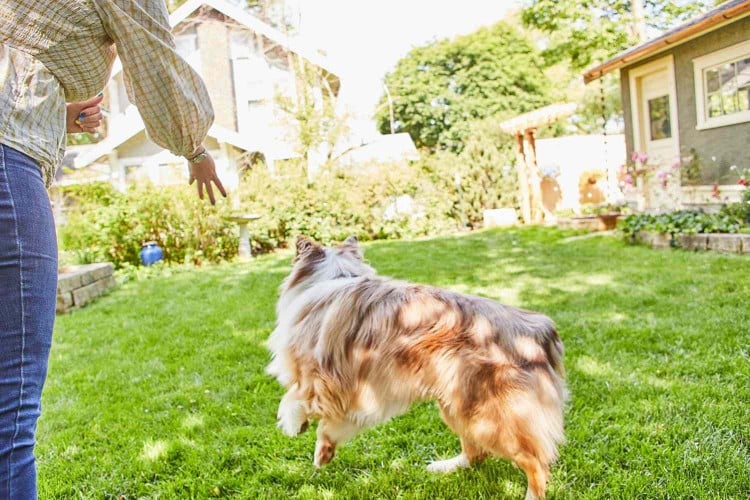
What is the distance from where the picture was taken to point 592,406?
10.2 feet

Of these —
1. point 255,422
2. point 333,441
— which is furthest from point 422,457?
point 255,422

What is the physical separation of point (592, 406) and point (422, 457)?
3.45 feet

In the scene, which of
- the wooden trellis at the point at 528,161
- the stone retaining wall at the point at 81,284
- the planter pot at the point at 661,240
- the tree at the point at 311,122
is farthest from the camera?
the wooden trellis at the point at 528,161

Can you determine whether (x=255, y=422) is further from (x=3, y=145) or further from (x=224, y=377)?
(x=3, y=145)

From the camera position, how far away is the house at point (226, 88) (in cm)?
1560

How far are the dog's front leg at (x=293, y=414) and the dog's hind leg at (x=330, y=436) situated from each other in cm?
9

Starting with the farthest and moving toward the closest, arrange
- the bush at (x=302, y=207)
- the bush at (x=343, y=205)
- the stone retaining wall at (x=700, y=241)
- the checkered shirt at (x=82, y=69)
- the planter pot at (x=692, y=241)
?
1. the bush at (x=343, y=205)
2. the bush at (x=302, y=207)
3. the planter pot at (x=692, y=241)
4. the stone retaining wall at (x=700, y=241)
5. the checkered shirt at (x=82, y=69)

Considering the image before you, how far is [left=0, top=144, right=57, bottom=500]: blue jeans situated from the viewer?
42.0 inches

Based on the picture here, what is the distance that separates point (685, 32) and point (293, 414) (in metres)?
9.71

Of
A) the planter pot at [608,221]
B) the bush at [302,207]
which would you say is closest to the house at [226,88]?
the bush at [302,207]

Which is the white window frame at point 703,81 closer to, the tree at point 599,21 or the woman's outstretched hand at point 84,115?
the tree at point 599,21

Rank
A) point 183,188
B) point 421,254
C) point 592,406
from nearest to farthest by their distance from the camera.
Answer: point 592,406 → point 421,254 → point 183,188

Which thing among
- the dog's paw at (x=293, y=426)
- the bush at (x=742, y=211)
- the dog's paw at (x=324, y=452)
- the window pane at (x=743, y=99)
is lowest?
the dog's paw at (x=324, y=452)

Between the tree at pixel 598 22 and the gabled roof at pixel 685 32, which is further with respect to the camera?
the tree at pixel 598 22
